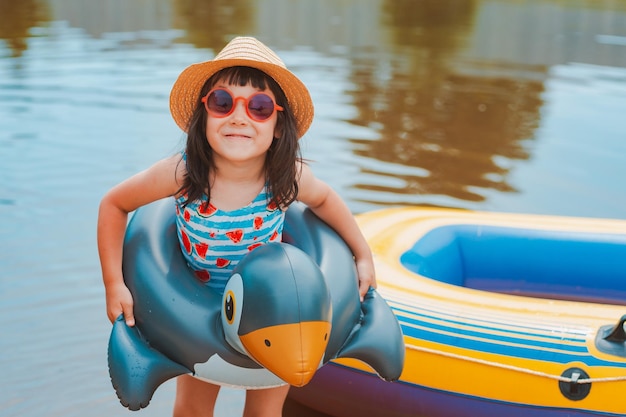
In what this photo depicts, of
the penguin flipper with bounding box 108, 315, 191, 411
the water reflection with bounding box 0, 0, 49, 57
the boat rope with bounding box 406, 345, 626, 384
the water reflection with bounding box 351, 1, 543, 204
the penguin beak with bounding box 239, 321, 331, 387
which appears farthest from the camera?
the water reflection with bounding box 0, 0, 49, 57

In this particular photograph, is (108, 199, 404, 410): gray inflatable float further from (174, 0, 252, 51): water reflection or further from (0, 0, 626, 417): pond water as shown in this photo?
(174, 0, 252, 51): water reflection

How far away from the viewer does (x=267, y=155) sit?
194 cm

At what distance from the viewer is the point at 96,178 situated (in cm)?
495

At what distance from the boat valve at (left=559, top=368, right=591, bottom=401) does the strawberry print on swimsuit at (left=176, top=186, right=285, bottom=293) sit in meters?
1.06

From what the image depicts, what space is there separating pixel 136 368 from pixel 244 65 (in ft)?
2.21

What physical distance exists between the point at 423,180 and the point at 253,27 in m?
7.49

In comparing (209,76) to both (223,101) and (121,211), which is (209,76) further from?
(121,211)

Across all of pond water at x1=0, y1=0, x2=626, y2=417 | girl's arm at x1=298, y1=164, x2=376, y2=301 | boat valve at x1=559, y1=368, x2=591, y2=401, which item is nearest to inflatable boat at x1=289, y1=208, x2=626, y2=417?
boat valve at x1=559, y1=368, x2=591, y2=401

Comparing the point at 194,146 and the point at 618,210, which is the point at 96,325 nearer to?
the point at 194,146

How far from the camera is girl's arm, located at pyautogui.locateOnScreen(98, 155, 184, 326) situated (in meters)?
1.83

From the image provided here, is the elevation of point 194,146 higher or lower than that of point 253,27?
higher

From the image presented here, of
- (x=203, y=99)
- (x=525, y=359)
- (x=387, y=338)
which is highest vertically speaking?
(x=203, y=99)

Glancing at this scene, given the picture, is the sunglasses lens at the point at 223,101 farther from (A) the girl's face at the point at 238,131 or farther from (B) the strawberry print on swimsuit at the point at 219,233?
(B) the strawberry print on swimsuit at the point at 219,233

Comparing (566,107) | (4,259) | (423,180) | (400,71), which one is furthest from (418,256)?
(400,71)
